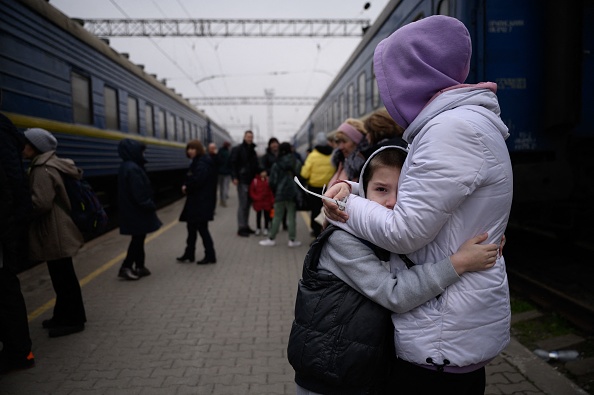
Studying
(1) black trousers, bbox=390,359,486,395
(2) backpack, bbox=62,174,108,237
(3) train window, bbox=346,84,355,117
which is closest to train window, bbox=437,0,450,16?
(2) backpack, bbox=62,174,108,237

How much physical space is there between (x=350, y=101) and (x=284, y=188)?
4057 mm

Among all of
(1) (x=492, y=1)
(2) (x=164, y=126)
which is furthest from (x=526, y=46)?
(2) (x=164, y=126)

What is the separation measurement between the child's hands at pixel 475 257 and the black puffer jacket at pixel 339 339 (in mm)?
300

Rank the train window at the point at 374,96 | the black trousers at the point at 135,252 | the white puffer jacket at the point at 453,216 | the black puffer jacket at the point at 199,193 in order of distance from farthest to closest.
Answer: the train window at the point at 374,96, the black puffer jacket at the point at 199,193, the black trousers at the point at 135,252, the white puffer jacket at the point at 453,216

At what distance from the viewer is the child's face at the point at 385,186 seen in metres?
1.66

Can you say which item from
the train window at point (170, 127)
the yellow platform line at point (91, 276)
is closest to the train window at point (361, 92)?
the yellow platform line at point (91, 276)

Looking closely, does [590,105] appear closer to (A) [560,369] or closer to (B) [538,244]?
(B) [538,244]

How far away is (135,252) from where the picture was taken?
5.85 meters

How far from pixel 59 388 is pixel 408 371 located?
8.67 ft

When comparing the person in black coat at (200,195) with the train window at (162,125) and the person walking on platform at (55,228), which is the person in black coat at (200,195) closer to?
the person walking on platform at (55,228)

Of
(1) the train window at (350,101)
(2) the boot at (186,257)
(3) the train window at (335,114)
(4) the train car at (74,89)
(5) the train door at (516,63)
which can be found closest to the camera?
(5) the train door at (516,63)

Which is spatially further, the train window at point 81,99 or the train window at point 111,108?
the train window at point 111,108

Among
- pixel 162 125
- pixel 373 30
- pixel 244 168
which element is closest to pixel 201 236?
pixel 244 168

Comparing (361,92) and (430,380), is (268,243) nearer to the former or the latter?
(361,92)
